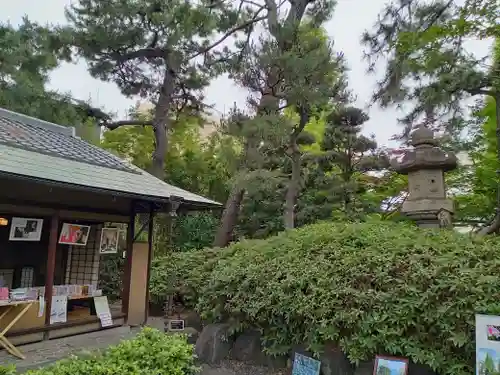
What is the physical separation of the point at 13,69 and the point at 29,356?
10.3 metres

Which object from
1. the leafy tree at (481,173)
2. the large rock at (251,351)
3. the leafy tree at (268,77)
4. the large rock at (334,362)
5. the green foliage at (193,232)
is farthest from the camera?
the green foliage at (193,232)

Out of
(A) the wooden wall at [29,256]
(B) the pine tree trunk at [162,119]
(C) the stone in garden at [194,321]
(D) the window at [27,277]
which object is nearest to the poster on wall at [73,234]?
(A) the wooden wall at [29,256]

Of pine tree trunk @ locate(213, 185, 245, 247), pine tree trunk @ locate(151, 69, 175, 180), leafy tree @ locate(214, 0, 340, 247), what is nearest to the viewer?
leafy tree @ locate(214, 0, 340, 247)

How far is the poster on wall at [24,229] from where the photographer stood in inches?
252

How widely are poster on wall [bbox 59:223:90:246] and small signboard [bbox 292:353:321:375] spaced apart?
4.63m

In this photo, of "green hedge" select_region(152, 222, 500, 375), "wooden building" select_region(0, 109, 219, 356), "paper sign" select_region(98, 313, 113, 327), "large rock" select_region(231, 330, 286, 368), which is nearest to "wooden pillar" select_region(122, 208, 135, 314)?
"wooden building" select_region(0, 109, 219, 356)

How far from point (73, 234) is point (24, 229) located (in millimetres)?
858

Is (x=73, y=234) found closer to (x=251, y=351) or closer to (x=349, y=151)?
(x=251, y=351)

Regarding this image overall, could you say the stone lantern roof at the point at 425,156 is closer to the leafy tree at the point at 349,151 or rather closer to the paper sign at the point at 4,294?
the leafy tree at the point at 349,151

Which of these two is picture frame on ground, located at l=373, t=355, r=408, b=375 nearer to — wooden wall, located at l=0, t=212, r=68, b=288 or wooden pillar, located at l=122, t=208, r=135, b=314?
wooden pillar, located at l=122, t=208, r=135, b=314

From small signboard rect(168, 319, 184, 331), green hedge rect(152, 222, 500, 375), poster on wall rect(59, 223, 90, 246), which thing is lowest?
small signboard rect(168, 319, 184, 331)

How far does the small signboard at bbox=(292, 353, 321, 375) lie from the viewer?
4.23 metres

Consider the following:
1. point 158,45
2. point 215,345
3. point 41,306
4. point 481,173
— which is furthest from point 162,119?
point 215,345

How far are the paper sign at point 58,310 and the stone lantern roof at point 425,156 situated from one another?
647 cm
